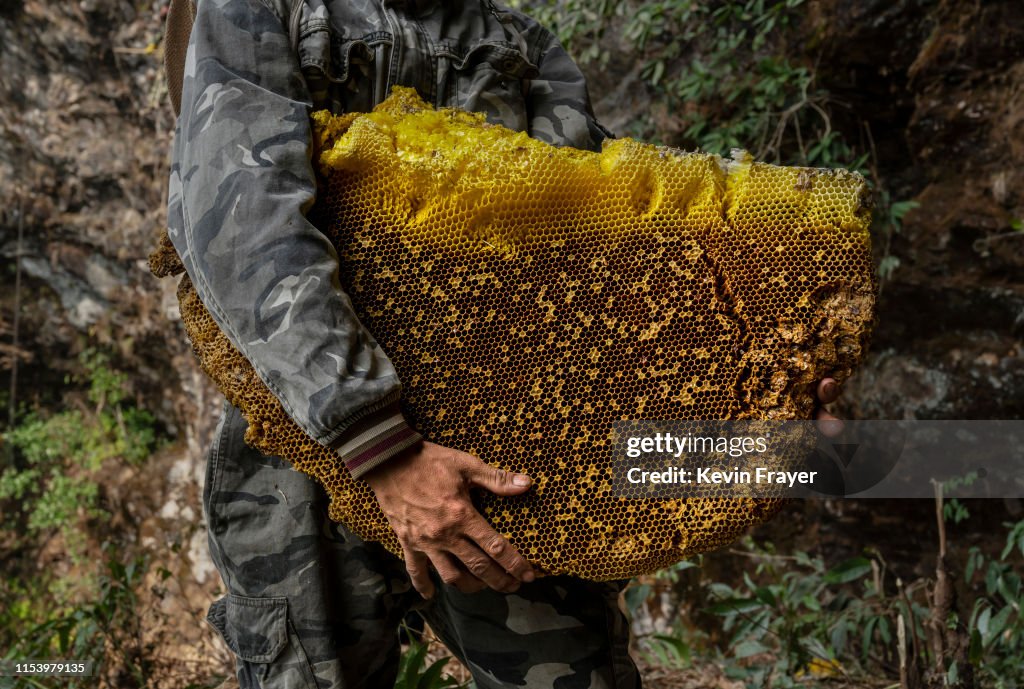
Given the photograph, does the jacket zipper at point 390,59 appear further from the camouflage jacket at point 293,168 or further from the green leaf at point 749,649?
the green leaf at point 749,649

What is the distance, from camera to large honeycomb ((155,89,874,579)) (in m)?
1.36

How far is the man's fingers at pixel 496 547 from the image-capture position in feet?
4.28

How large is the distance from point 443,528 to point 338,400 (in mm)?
255

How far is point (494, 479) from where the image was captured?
134cm

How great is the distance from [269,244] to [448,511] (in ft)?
1.60

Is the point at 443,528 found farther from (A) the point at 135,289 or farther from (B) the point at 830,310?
(A) the point at 135,289

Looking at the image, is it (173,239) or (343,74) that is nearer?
(173,239)

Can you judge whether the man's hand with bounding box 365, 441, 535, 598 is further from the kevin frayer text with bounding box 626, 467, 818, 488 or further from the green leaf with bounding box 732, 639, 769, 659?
the green leaf with bounding box 732, 639, 769, 659

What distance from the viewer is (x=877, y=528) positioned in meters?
3.44

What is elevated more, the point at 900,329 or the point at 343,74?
the point at 343,74

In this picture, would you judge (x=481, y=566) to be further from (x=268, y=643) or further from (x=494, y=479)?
(x=268, y=643)

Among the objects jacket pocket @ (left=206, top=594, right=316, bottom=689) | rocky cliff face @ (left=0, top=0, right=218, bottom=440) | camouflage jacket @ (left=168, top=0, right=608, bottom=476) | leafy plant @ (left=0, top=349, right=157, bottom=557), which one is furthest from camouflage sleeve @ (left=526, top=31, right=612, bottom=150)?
leafy plant @ (left=0, top=349, right=157, bottom=557)

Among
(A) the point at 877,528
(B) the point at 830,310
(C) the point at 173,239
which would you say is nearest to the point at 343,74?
(C) the point at 173,239

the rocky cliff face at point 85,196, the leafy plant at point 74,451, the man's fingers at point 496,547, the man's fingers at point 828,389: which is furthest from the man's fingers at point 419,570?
the leafy plant at point 74,451
